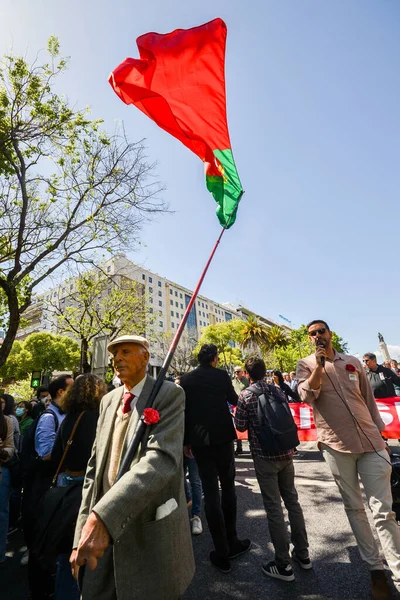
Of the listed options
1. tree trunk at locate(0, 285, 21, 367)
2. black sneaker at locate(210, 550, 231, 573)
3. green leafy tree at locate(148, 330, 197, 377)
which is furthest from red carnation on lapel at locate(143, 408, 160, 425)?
green leafy tree at locate(148, 330, 197, 377)

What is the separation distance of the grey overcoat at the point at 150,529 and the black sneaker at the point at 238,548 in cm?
199

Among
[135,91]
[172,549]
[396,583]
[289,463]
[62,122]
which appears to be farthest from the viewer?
[62,122]

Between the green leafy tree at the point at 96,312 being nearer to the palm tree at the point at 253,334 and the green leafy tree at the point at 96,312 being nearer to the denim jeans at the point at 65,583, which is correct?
the denim jeans at the point at 65,583

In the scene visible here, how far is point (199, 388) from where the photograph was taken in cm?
374

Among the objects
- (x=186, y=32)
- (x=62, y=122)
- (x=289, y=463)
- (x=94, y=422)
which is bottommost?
(x=289, y=463)

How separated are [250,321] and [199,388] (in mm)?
49634

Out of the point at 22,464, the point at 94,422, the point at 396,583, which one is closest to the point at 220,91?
the point at 94,422

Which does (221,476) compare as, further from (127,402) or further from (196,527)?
(127,402)

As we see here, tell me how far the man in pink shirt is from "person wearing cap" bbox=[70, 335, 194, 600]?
1680 millimetres

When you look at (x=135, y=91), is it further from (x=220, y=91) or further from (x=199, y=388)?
(x=199, y=388)

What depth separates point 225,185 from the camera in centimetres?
375

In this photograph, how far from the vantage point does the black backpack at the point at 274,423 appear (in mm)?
3122

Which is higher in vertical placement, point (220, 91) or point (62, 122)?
point (62, 122)

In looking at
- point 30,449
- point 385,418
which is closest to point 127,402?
point 30,449
